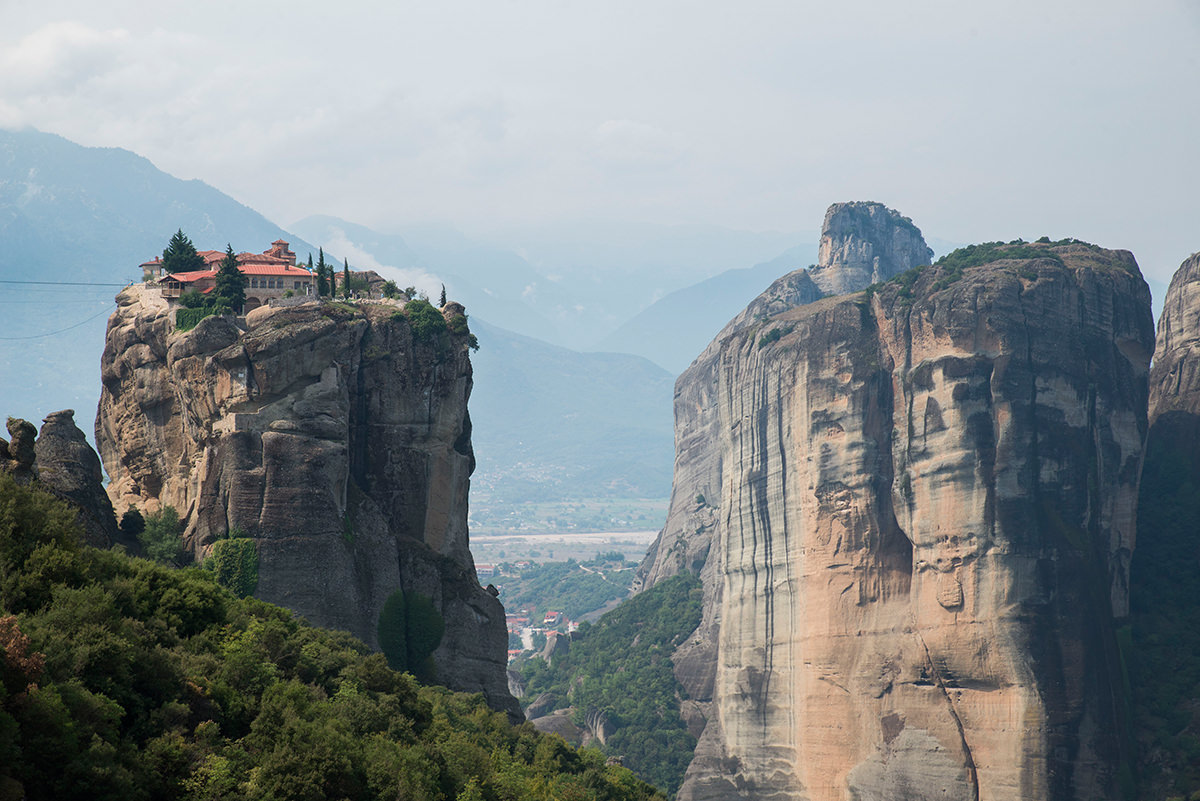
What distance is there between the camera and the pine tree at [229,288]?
2405 inches

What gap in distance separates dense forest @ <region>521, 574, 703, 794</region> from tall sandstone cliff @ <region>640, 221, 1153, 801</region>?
34.0 feet

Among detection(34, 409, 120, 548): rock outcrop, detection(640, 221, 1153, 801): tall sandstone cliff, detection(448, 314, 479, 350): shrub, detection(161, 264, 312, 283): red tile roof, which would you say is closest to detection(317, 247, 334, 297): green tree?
detection(161, 264, 312, 283): red tile roof

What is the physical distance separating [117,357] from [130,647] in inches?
1381

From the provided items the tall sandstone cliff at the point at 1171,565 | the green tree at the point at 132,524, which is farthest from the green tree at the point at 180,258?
the tall sandstone cliff at the point at 1171,565

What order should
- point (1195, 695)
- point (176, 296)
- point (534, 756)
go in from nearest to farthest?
point (534, 756) < point (176, 296) < point (1195, 695)

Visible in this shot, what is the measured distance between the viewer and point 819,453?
98188 millimetres

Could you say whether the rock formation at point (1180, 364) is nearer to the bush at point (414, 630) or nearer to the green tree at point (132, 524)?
the bush at point (414, 630)

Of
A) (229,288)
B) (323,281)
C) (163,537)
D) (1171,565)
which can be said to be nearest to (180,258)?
(229,288)

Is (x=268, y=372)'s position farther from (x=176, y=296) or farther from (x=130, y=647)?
(x=130, y=647)

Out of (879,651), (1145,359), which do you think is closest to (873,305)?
(1145,359)

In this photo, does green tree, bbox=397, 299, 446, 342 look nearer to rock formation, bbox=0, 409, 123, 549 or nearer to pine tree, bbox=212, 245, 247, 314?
pine tree, bbox=212, 245, 247, 314

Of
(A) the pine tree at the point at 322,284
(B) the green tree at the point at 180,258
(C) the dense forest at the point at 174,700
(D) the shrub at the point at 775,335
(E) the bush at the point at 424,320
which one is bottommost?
(C) the dense forest at the point at 174,700

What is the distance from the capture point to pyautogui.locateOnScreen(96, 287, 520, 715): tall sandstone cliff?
5456 centimetres

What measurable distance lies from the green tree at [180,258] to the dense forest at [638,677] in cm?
6436
